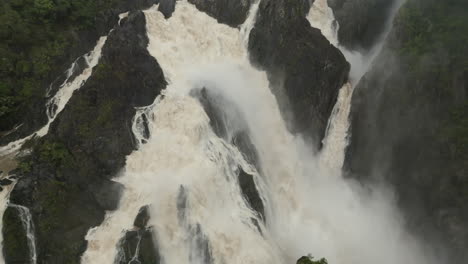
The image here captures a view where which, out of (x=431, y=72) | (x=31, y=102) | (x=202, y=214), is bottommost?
(x=31, y=102)

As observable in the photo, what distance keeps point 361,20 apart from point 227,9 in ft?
40.1

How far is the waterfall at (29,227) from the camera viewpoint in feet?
63.3

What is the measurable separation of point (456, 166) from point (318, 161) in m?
9.43

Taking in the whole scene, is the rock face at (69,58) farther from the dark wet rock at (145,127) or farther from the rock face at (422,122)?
the rock face at (422,122)

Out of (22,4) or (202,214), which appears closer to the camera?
(202,214)

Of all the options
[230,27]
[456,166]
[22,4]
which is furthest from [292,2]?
[22,4]

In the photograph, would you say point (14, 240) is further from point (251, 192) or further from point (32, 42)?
point (32, 42)

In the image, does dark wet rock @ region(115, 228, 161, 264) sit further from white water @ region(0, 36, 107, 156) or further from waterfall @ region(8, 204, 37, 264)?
white water @ region(0, 36, 107, 156)

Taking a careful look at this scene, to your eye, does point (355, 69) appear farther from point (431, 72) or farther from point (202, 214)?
point (202, 214)

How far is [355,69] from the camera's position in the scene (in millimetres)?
30219

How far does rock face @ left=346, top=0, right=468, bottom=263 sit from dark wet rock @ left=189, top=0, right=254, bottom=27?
535 inches

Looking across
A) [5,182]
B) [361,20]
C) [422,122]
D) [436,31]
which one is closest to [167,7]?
[361,20]

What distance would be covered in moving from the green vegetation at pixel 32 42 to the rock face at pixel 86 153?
480cm

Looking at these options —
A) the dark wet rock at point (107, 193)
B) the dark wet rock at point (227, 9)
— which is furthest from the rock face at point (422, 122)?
the dark wet rock at point (107, 193)
